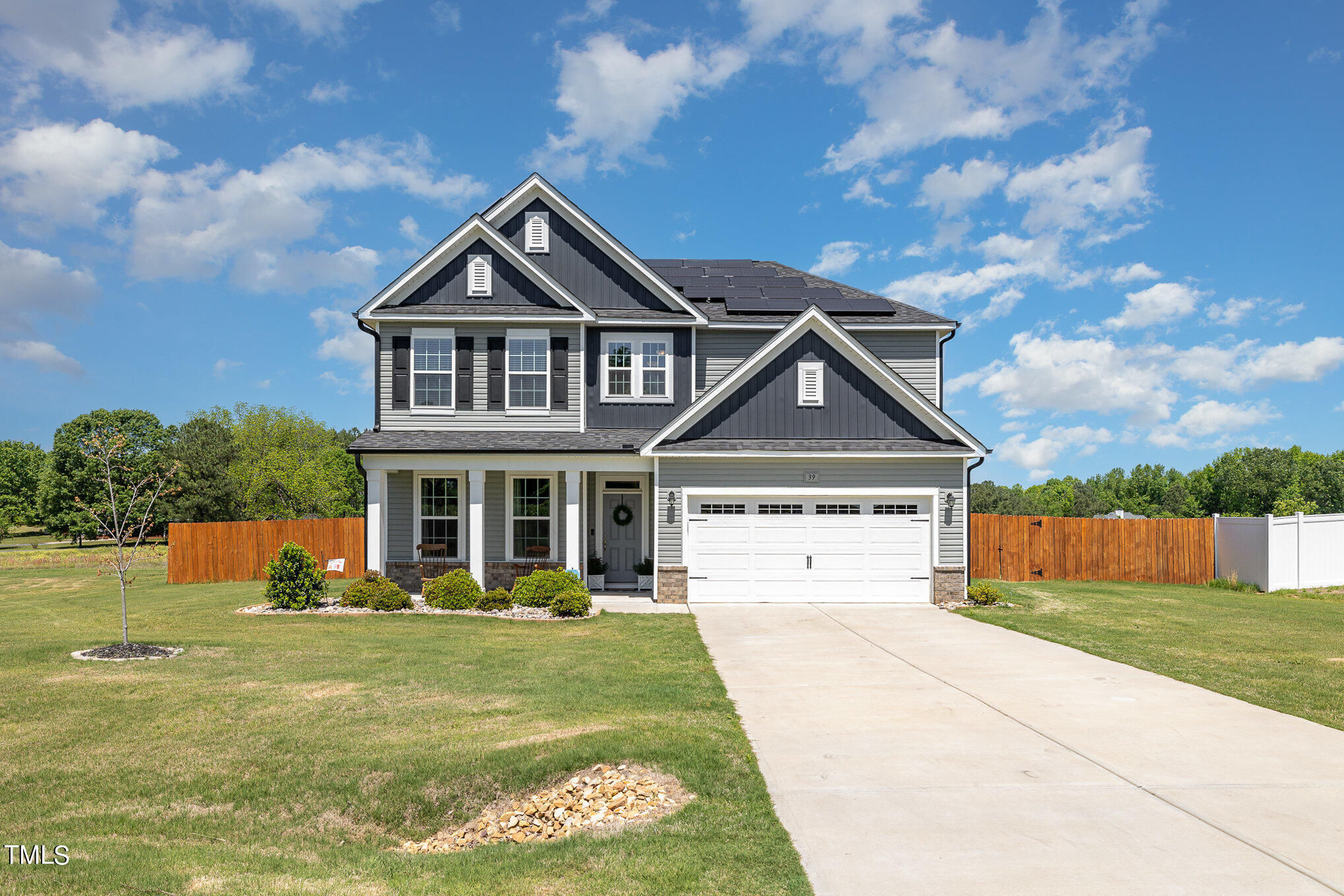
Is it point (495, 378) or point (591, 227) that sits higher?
point (591, 227)

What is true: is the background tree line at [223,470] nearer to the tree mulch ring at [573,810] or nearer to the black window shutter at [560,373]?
the black window shutter at [560,373]

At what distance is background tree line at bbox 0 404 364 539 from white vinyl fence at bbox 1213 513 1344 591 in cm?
4751

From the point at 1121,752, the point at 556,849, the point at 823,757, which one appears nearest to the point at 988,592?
the point at 1121,752

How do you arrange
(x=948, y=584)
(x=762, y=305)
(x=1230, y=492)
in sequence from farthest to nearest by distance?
(x=1230, y=492) < (x=762, y=305) < (x=948, y=584)

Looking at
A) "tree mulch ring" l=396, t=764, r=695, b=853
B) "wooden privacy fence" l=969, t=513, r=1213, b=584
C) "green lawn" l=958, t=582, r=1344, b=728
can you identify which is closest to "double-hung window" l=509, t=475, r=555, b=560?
"green lawn" l=958, t=582, r=1344, b=728

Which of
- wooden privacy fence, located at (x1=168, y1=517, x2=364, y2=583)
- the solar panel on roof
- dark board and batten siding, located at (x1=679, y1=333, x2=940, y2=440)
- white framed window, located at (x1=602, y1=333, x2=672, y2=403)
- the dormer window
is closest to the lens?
dark board and batten siding, located at (x1=679, y1=333, x2=940, y2=440)

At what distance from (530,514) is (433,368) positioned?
419 cm

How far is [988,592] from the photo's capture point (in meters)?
17.7

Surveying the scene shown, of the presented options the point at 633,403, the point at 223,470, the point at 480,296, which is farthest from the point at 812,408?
the point at 223,470

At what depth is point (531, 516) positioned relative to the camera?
19344 millimetres

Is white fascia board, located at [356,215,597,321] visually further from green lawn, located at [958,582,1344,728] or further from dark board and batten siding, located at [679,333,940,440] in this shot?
green lawn, located at [958,582,1344,728]

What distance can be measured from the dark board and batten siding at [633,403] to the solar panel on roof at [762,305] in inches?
68.0

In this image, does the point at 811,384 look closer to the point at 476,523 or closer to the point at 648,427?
the point at 648,427

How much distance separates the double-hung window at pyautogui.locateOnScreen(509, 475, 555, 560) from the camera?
19.2 m
